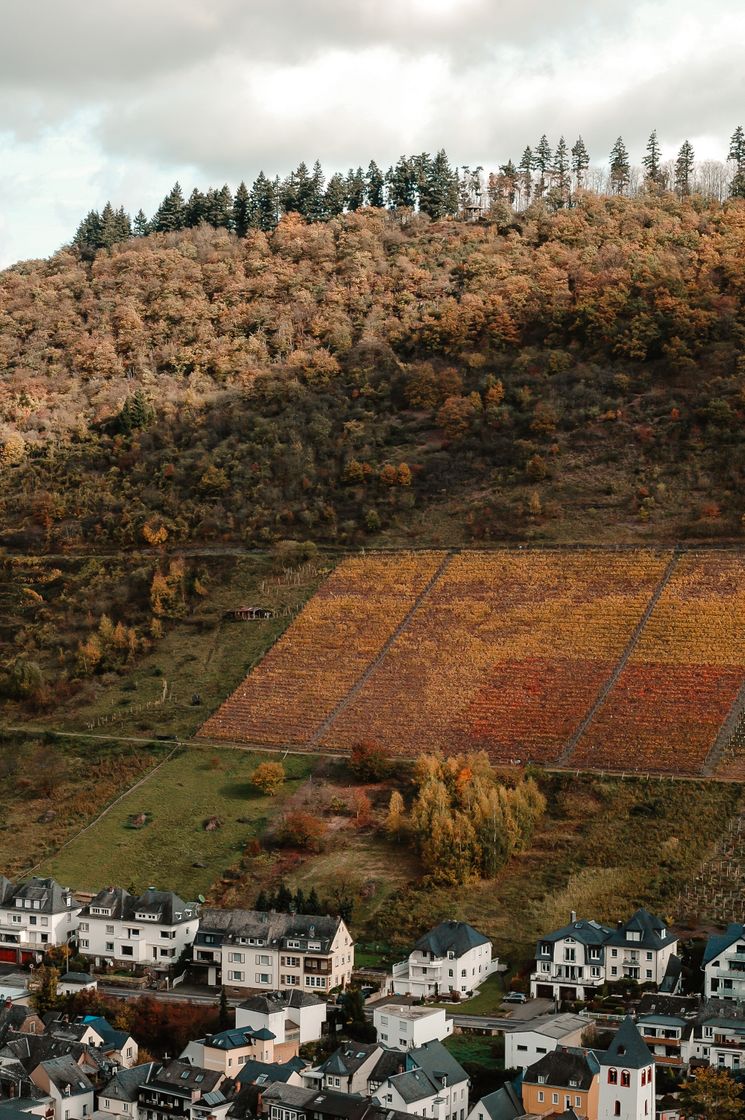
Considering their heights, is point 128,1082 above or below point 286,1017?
below

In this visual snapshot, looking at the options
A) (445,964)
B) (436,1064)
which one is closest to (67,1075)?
(436,1064)

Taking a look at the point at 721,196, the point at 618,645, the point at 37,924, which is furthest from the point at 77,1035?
the point at 721,196

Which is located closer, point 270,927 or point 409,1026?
point 409,1026

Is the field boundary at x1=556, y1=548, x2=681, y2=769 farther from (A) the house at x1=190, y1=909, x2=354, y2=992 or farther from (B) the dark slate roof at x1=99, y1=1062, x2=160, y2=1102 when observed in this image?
(B) the dark slate roof at x1=99, y1=1062, x2=160, y2=1102

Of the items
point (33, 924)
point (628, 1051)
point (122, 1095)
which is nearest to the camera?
point (628, 1051)

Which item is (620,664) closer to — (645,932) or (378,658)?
(378,658)

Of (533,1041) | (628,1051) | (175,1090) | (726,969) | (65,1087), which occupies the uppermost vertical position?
(628,1051)

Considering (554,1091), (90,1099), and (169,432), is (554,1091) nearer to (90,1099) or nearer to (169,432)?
(90,1099)
